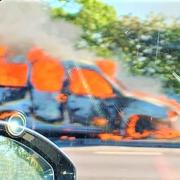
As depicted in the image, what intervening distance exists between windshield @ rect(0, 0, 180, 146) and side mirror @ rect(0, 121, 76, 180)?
6.61ft

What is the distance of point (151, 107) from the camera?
13.5 feet

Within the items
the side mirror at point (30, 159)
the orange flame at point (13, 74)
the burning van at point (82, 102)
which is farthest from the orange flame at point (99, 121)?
the side mirror at point (30, 159)

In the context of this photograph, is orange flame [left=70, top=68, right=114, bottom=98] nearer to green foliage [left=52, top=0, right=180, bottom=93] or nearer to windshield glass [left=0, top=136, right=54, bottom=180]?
green foliage [left=52, top=0, right=180, bottom=93]

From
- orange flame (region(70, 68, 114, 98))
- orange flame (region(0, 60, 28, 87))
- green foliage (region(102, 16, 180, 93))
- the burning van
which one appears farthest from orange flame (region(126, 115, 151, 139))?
orange flame (region(0, 60, 28, 87))

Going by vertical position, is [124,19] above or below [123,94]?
above

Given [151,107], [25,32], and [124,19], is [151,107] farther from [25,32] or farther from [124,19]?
[25,32]

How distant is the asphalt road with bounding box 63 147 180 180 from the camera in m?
4.12

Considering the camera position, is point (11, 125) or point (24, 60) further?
point (24, 60)

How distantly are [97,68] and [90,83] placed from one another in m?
0.13

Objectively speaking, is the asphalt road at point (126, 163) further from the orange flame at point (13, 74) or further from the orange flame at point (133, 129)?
the orange flame at point (13, 74)

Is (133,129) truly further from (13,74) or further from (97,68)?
(13,74)

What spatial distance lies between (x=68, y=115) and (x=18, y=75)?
508 mm

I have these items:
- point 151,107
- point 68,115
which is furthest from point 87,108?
point 151,107

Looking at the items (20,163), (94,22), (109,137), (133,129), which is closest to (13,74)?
(94,22)
